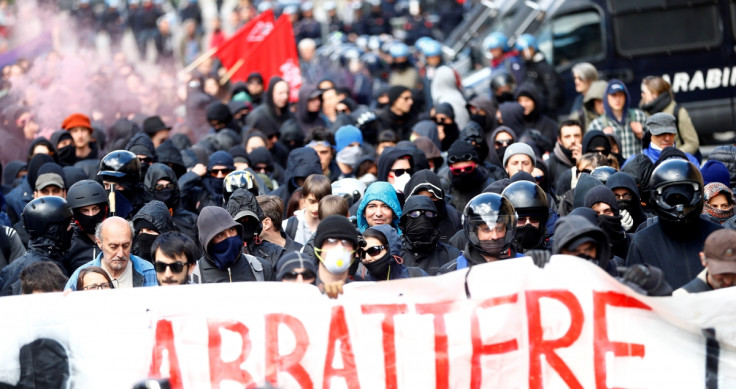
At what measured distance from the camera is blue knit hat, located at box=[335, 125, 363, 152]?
40.2ft

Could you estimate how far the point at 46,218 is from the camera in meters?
Answer: 8.72

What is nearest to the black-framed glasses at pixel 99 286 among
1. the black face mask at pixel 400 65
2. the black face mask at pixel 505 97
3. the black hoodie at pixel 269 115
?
the black hoodie at pixel 269 115

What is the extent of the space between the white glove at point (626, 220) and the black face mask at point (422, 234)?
1271mm

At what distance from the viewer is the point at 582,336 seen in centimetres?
667

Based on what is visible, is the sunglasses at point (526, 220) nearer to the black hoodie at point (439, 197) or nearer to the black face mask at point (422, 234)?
the black face mask at point (422, 234)

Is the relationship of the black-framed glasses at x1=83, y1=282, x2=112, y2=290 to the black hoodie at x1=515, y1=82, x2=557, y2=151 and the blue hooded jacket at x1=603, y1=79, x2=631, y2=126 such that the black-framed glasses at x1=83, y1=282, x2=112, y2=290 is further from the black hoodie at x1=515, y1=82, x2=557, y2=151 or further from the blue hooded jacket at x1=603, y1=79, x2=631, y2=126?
the black hoodie at x1=515, y1=82, x2=557, y2=151

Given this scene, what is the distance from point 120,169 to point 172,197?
493mm

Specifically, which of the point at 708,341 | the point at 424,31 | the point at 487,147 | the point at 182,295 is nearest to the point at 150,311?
the point at 182,295

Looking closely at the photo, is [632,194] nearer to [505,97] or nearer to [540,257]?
[540,257]

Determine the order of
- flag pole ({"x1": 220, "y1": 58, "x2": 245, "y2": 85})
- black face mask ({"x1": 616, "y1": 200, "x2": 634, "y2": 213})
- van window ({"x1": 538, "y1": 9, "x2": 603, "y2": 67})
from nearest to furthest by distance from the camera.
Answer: black face mask ({"x1": 616, "y1": 200, "x2": 634, "y2": 213})
van window ({"x1": 538, "y1": 9, "x2": 603, "y2": 67})
flag pole ({"x1": 220, "y1": 58, "x2": 245, "y2": 85})

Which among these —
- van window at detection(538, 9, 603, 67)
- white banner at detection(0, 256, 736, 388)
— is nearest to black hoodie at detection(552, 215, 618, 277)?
white banner at detection(0, 256, 736, 388)

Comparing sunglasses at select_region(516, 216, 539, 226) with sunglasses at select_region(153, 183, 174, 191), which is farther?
sunglasses at select_region(153, 183, 174, 191)

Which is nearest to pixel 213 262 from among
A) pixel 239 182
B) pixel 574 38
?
pixel 239 182

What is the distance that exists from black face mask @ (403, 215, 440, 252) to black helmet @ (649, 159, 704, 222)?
5.28ft
